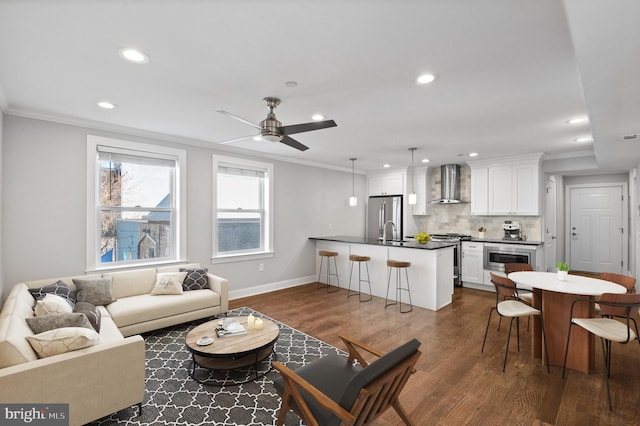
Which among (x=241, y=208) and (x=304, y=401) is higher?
(x=241, y=208)

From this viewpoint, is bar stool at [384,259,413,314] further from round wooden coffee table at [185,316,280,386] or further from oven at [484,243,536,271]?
round wooden coffee table at [185,316,280,386]

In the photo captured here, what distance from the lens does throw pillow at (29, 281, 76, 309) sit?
3.07 m

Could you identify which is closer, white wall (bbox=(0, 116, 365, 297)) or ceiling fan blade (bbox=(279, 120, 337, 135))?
ceiling fan blade (bbox=(279, 120, 337, 135))

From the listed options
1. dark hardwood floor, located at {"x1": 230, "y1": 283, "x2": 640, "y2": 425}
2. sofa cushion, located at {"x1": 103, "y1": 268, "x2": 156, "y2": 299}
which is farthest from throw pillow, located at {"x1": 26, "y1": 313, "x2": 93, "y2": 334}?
dark hardwood floor, located at {"x1": 230, "y1": 283, "x2": 640, "y2": 425}

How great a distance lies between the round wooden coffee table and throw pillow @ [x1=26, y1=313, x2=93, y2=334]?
0.84 m

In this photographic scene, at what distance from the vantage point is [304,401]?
67.2 inches

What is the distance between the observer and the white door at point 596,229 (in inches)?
269

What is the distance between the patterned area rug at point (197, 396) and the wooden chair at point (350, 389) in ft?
1.54

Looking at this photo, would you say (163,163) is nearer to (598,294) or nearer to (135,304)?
(135,304)

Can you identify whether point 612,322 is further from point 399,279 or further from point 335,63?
point 335,63

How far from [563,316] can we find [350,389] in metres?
2.61

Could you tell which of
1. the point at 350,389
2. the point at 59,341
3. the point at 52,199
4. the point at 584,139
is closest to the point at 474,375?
the point at 350,389

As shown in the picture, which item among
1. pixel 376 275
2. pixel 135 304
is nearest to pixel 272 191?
pixel 376 275

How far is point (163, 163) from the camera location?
4527mm
